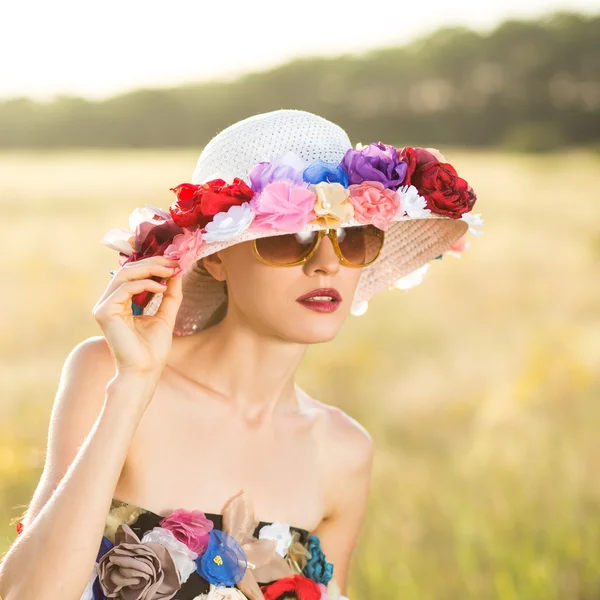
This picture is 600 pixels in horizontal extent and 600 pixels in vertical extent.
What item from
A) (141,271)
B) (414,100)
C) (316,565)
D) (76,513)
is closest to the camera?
(76,513)

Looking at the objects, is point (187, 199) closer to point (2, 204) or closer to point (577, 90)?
point (2, 204)

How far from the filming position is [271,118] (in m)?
2.59

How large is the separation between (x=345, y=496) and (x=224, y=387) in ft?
1.80

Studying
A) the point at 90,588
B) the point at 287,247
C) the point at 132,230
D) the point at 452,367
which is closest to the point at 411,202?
the point at 287,247

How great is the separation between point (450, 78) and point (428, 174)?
11877 millimetres

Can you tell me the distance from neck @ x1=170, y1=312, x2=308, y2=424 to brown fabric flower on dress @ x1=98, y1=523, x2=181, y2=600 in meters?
0.52

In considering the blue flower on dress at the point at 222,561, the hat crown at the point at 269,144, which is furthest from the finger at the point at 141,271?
the blue flower on dress at the point at 222,561

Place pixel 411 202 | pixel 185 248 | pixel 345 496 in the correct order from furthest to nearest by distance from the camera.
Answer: pixel 345 496 → pixel 411 202 → pixel 185 248

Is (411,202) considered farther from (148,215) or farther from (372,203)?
(148,215)

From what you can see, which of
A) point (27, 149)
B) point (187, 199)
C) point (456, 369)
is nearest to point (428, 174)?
point (187, 199)

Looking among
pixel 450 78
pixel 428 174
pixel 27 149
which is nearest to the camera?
pixel 428 174

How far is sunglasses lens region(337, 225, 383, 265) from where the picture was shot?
8.30 ft

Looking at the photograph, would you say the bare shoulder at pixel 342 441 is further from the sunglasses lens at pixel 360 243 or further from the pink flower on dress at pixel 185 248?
the pink flower on dress at pixel 185 248

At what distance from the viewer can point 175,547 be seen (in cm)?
237
